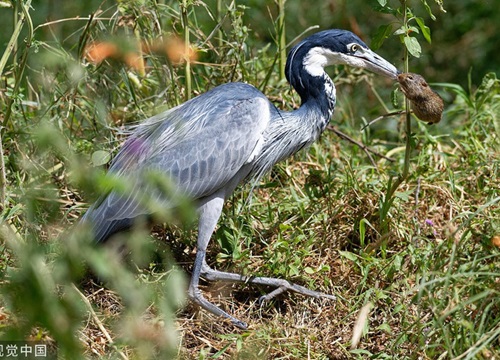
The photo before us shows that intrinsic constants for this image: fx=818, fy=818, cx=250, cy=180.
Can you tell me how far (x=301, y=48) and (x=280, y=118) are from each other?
421 mm

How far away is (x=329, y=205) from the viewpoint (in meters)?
4.18

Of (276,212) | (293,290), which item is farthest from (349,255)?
(276,212)

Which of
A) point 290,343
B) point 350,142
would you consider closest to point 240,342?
point 290,343

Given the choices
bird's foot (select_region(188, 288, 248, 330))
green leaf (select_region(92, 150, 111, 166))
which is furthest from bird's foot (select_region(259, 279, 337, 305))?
green leaf (select_region(92, 150, 111, 166))

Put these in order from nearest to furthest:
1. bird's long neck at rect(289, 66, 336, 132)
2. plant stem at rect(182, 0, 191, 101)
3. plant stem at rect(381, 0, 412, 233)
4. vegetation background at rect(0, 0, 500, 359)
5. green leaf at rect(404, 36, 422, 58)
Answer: vegetation background at rect(0, 0, 500, 359) < green leaf at rect(404, 36, 422, 58) < plant stem at rect(381, 0, 412, 233) < plant stem at rect(182, 0, 191, 101) < bird's long neck at rect(289, 66, 336, 132)

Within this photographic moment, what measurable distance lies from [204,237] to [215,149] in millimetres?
408

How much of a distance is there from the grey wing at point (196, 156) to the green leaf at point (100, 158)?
0.64ft

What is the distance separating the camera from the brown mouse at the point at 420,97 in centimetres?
371

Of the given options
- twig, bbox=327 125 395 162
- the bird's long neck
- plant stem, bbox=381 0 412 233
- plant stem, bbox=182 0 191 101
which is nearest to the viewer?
plant stem, bbox=381 0 412 233

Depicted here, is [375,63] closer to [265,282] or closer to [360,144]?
[360,144]

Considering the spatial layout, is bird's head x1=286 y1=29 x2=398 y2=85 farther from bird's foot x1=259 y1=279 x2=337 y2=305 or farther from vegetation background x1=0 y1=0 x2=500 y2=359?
bird's foot x1=259 y1=279 x2=337 y2=305

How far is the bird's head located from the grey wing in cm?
34

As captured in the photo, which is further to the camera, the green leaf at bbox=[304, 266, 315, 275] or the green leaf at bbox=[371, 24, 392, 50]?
the green leaf at bbox=[304, 266, 315, 275]

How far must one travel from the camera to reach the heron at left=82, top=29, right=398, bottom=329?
3.73 meters
